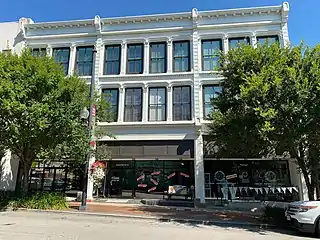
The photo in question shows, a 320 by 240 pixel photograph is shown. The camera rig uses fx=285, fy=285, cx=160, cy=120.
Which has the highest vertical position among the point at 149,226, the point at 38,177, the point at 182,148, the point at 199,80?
the point at 199,80

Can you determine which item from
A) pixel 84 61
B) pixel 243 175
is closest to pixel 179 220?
pixel 243 175

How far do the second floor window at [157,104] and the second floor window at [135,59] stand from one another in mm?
2047

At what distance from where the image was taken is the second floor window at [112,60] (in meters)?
21.9

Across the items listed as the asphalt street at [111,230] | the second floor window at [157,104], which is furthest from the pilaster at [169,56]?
the asphalt street at [111,230]

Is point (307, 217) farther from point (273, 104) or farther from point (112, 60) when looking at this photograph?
point (112, 60)

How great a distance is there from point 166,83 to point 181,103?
1842mm

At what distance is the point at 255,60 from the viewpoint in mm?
12594

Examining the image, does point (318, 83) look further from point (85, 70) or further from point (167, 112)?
point (85, 70)

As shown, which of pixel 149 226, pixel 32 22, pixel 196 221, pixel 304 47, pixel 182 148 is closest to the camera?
pixel 149 226

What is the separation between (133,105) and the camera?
21.0 m

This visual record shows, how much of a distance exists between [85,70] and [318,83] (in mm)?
16380

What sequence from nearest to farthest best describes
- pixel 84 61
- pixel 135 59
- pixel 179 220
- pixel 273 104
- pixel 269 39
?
1. pixel 273 104
2. pixel 179 220
3. pixel 269 39
4. pixel 135 59
5. pixel 84 61

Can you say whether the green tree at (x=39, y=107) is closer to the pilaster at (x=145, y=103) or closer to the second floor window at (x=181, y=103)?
the pilaster at (x=145, y=103)

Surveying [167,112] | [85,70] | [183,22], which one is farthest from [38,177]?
[183,22]
